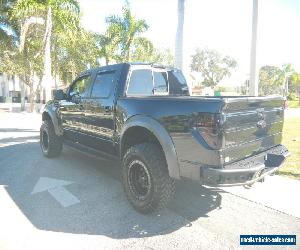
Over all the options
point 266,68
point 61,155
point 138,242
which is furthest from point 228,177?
point 266,68

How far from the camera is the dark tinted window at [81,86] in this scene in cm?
563

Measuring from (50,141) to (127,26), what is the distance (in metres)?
16.1

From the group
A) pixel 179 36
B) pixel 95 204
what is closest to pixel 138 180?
pixel 95 204

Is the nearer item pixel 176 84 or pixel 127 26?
pixel 176 84

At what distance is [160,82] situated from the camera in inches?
207

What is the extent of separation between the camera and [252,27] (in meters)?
8.92

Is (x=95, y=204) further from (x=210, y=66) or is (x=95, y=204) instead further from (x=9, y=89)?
(x=210, y=66)

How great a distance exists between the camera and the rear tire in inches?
271

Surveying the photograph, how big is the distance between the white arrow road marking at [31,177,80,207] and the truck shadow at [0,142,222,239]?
7 cm

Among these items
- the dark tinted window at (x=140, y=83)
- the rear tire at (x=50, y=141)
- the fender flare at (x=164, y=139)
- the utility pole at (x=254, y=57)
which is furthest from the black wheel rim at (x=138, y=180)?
the utility pole at (x=254, y=57)

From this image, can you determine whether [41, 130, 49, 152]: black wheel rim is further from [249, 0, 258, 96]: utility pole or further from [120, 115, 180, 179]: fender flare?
[249, 0, 258, 96]: utility pole

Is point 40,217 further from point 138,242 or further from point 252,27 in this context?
point 252,27

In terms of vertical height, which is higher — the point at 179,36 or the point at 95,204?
the point at 179,36

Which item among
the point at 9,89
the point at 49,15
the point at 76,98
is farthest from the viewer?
the point at 9,89
